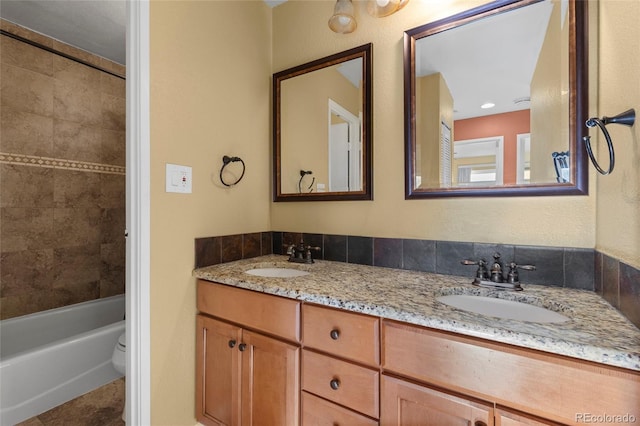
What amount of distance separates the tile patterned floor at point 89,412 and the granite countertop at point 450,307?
1.06m

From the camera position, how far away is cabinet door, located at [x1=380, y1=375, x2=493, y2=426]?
76cm

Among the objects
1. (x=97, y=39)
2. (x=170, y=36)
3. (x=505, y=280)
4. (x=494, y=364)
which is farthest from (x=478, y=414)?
(x=97, y=39)

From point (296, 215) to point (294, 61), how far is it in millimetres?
1019

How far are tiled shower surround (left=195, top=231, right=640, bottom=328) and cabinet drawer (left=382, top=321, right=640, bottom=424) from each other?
8.3 inches

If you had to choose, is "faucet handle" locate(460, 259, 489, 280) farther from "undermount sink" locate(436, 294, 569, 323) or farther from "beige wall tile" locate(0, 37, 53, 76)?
"beige wall tile" locate(0, 37, 53, 76)

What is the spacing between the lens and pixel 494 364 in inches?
29.0

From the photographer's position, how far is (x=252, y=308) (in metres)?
1.22

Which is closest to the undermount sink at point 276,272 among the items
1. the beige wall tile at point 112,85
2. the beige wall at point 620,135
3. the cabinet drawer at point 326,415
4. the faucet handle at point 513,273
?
the cabinet drawer at point 326,415

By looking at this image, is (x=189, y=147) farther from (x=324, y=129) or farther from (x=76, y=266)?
(x=76, y=266)

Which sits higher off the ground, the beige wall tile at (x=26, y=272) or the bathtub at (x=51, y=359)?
the beige wall tile at (x=26, y=272)

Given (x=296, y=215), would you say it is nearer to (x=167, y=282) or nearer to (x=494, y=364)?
(x=167, y=282)

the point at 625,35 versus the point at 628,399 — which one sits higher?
the point at 625,35

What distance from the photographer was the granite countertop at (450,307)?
2.15 ft

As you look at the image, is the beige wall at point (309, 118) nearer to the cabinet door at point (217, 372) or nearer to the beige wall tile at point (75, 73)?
the cabinet door at point (217, 372)
